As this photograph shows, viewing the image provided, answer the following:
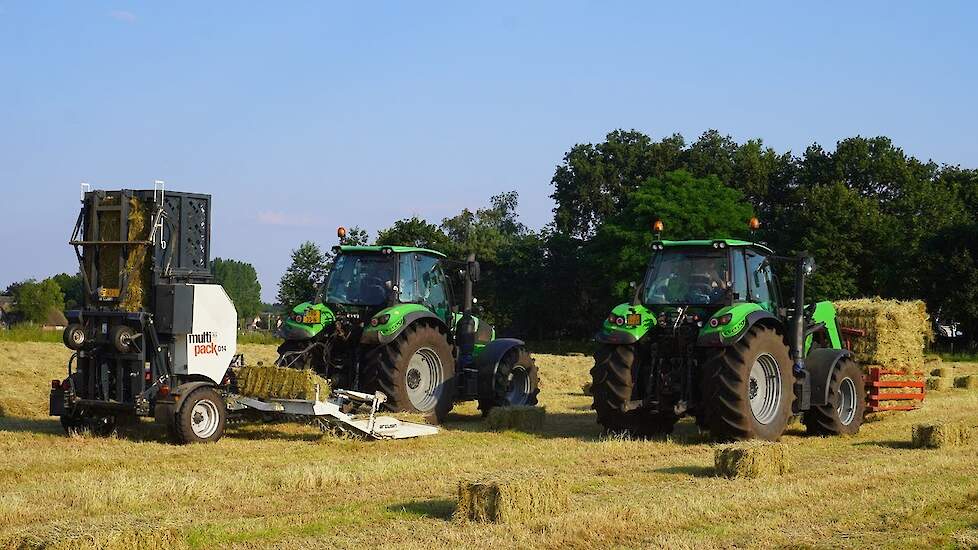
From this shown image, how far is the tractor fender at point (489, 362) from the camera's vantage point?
1483 centimetres

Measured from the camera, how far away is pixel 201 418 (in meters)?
12.1

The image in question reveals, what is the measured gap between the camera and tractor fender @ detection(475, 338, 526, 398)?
48.6 feet

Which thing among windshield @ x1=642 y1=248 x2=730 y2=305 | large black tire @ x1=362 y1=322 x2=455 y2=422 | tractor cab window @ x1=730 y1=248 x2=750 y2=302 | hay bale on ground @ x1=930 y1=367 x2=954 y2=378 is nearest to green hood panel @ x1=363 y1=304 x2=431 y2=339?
large black tire @ x1=362 y1=322 x2=455 y2=422

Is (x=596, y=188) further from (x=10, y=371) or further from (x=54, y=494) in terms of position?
(x=54, y=494)

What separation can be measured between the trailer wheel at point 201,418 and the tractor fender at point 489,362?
3.75 m

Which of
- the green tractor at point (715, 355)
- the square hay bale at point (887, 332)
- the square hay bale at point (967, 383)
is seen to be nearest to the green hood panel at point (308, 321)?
the green tractor at point (715, 355)

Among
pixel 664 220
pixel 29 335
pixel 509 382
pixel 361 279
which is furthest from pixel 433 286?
pixel 664 220

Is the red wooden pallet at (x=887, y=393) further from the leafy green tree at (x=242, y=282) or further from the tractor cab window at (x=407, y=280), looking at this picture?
the leafy green tree at (x=242, y=282)

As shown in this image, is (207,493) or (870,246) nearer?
(207,493)

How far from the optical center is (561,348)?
52.9 meters

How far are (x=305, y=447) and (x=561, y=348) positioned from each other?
1636 inches

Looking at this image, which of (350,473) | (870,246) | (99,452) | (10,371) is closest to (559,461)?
(350,473)

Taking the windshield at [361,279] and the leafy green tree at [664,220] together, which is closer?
the windshield at [361,279]

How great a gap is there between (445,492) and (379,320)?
16.3 feet
